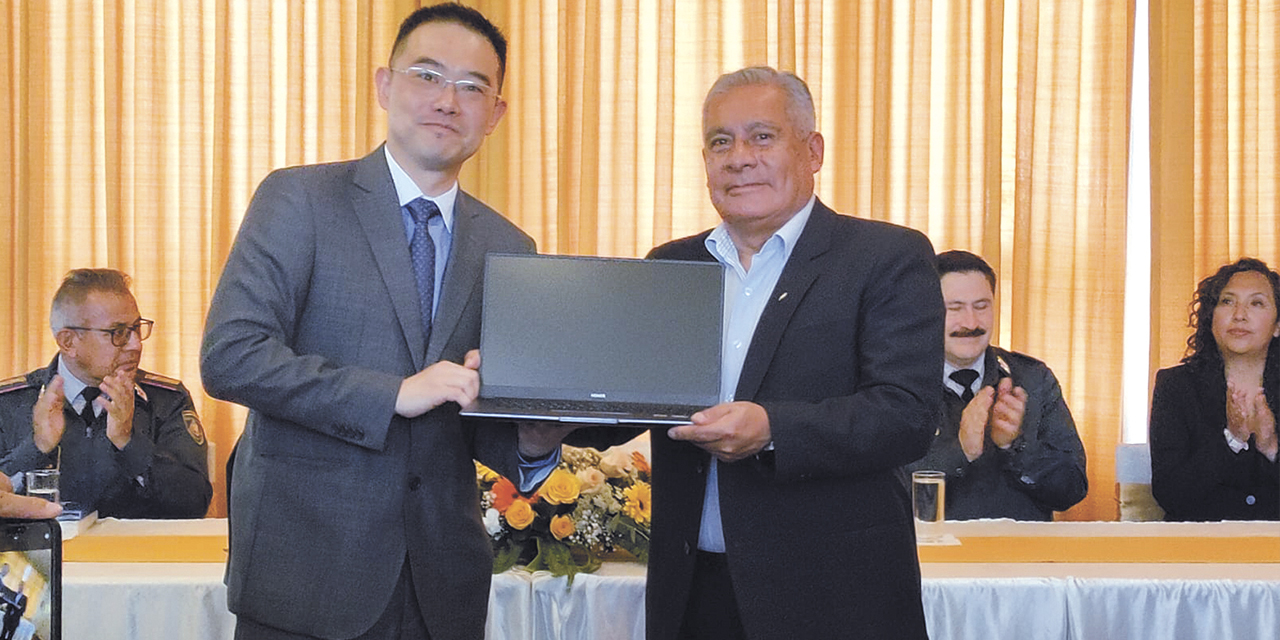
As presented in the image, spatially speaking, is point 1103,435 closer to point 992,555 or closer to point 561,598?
point 992,555

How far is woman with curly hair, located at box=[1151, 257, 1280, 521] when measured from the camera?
4090 mm

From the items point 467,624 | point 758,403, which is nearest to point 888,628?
point 758,403

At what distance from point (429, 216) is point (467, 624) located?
2.25ft

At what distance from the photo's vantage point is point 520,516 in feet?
9.43

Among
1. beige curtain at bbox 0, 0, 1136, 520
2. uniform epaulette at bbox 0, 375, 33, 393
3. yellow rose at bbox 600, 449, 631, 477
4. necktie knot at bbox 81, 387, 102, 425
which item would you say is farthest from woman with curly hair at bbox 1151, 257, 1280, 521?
uniform epaulette at bbox 0, 375, 33, 393

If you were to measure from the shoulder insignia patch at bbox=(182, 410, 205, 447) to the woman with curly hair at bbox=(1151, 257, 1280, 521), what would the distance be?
3.23m

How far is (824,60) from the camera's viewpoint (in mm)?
5418

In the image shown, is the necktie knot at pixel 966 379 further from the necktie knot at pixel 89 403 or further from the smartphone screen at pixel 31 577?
the smartphone screen at pixel 31 577

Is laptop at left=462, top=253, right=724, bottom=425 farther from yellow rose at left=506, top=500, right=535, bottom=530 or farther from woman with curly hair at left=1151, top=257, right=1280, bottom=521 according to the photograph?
woman with curly hair at left=1151, top=257, right=1280, bottom=521

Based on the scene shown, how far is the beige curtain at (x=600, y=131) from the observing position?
5266mm

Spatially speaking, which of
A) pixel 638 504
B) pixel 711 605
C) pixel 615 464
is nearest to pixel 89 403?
pixel 615 464

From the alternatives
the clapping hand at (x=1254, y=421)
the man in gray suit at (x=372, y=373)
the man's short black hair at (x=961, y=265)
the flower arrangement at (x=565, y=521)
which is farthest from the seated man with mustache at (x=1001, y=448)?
the man in gray suit at (x=372, y=373)

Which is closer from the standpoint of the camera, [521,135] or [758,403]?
[758,403]

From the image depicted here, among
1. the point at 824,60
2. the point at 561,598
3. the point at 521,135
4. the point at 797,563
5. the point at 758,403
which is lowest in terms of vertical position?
A: the point at 561,598
